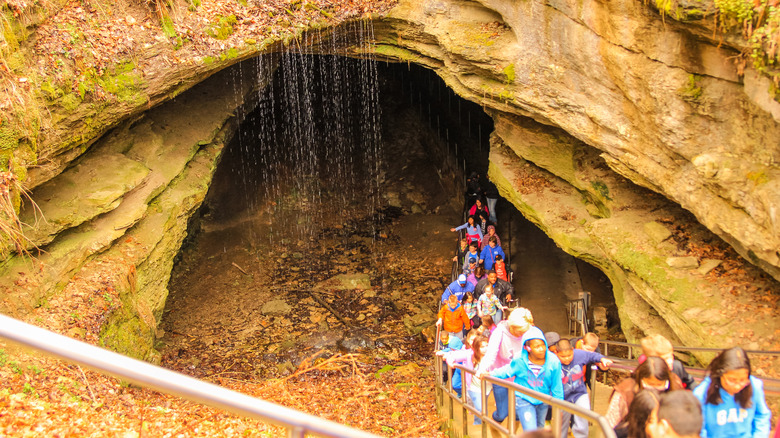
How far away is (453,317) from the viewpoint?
A: 8312mm

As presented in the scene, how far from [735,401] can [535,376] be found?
148 cm

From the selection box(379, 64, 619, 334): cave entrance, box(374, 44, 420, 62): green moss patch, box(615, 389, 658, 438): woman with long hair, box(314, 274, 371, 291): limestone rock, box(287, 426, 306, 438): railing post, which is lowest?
box(314, 274, 371, 291): limestone rock

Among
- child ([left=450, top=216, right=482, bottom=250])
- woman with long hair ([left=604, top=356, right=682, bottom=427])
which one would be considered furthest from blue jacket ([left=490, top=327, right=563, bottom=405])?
child ([left=450, top=216, right=482, bottom=250])

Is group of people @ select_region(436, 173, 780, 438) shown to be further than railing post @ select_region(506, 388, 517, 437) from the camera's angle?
No

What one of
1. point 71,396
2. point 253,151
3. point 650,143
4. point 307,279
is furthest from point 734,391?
point 253,151

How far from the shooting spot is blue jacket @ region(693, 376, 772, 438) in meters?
3.80

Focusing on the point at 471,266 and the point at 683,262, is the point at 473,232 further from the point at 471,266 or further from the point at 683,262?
the point at 683,262

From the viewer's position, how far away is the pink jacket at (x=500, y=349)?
16.9ft

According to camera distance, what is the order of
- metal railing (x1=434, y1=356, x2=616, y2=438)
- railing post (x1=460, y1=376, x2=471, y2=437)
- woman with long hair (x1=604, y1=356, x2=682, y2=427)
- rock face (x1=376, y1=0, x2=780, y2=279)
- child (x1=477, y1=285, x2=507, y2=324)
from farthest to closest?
child (x1=477, y1=285, x2=507, y2=324), rock face (x1=376, y1=0, x2=780, y2=279), railing post (x1=460, y1=376, x2=471, y2=437), woman with long hair (x1=604, y1=356, x2=682, y2=427), metal railing (x1=434, y1=356, x2=616, y2=438)

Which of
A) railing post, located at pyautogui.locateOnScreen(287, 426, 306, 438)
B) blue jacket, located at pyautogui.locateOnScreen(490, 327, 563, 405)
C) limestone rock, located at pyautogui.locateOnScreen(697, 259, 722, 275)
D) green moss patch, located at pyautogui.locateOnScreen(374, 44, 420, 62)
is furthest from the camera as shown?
green moss patch, located at pyautogui.locateOnScreen(374, 44, 420, 62)

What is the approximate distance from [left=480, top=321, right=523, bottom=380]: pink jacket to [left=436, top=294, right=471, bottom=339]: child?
9.36 feet

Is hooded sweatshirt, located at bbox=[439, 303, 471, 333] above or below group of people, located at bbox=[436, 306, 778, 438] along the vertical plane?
below

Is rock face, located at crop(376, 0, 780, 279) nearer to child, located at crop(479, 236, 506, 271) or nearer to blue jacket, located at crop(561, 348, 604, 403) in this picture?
child, located at crop(479, 236, 506, 271)

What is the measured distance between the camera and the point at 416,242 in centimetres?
1636
